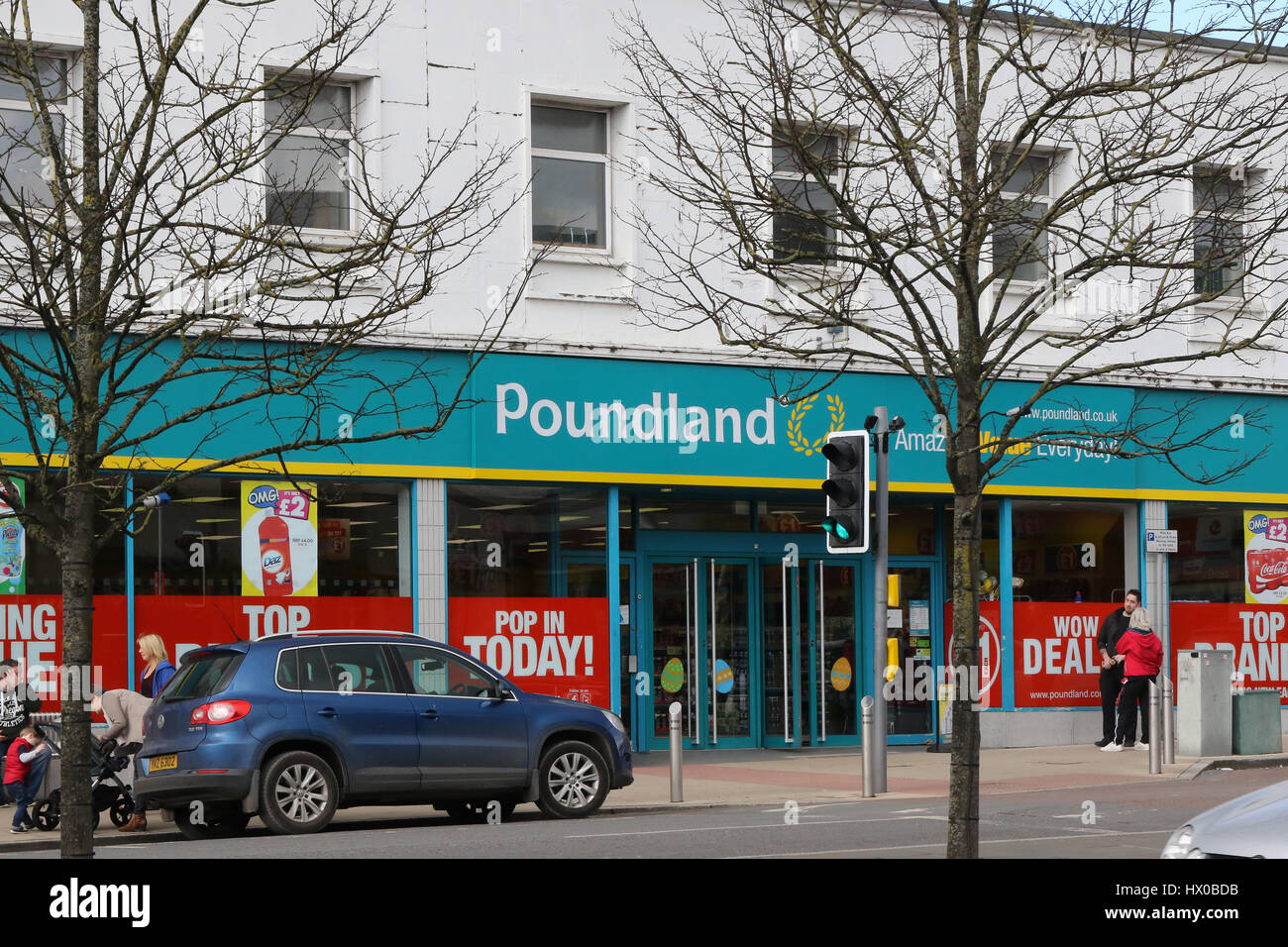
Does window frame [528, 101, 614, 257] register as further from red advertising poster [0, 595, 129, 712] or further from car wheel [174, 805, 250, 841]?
car wheel [174, 805, 250, 841]

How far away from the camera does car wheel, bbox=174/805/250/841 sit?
1385 centimetres

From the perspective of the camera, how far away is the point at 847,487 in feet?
51.3

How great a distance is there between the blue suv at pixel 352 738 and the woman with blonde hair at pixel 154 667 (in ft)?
5.62

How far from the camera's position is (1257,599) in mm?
24062

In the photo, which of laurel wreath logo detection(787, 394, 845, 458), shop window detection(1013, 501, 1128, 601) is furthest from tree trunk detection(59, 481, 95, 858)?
shop window detection(1013, 501, 1128, 601)

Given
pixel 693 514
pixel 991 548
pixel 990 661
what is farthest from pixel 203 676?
pixel 991 548

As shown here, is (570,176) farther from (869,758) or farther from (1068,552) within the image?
(1068,552)

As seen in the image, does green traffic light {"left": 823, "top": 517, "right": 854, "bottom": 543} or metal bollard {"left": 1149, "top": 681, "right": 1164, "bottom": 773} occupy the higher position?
green traffic light {"left": 823, "top": 517, "right": 854, "bottom": 543}

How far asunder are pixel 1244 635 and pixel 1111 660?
3.23 m

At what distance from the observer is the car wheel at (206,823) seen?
1385cm

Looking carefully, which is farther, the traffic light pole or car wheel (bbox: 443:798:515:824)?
the traffic light pole

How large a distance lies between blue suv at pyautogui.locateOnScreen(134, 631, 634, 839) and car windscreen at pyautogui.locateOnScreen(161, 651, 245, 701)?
13mm
